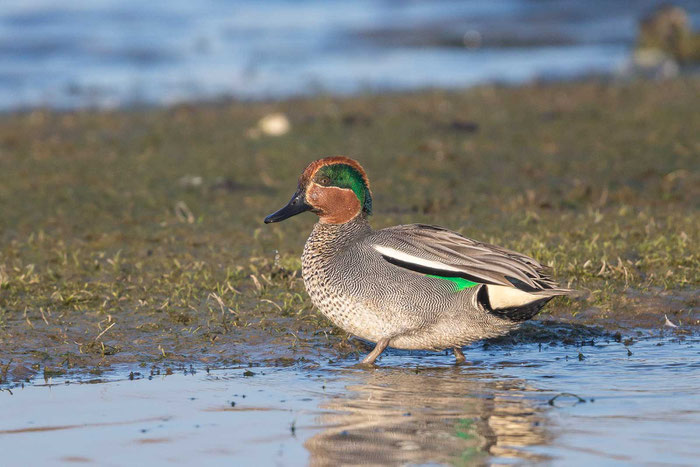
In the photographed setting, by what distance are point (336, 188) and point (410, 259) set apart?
2.28 feet

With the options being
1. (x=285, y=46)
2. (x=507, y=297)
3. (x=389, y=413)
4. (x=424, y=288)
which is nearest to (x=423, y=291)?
(x=424, y=288)

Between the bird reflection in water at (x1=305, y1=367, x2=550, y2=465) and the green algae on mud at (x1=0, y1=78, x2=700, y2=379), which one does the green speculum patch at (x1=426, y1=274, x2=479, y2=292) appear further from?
the green algae on mud at (x1=0, y1=78, x2=700, y2=379)

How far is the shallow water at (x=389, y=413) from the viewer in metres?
4.05

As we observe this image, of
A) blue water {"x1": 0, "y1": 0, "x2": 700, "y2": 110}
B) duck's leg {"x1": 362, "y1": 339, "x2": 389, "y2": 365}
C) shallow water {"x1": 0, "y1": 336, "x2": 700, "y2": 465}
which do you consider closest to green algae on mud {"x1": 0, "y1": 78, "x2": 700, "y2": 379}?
duck's leg {"x1": 362, "y1": 339, "x2": 389, "y2": 365}

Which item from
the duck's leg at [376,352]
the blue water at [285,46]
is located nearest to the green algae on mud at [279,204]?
the duck's leg at [376,352]

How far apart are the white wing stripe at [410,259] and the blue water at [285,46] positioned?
9.11 m

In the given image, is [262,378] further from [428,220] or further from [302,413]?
[428,220]

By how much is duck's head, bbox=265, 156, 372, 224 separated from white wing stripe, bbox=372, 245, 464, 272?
0.41 m

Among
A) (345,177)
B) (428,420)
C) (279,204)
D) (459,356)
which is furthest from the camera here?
(279,204)

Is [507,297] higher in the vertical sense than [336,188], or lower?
lower

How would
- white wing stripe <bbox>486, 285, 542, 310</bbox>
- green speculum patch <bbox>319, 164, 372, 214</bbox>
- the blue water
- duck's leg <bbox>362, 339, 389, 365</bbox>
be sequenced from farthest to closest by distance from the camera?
the blue water, green speculum patch <bbox>319, 164, 372, 214</bbox>, duck's leg <bbox>362, 339, 389, 365</bbox>, white wing stripe <bbox>486, 285, 542, 310</bbox>

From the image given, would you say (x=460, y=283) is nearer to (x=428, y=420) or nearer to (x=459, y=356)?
(x=459, y=356)

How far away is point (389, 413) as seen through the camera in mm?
4559

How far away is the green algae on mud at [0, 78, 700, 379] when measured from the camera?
598 cm
